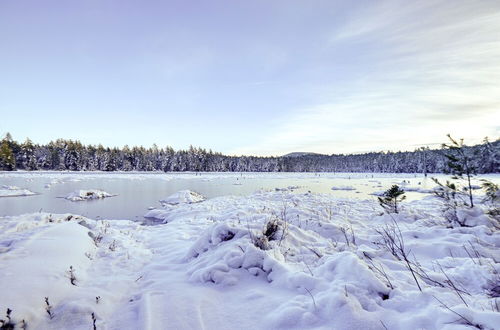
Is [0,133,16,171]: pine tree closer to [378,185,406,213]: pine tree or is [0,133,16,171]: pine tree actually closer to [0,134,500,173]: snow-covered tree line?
[0,134,500,173]: snow-covered tree line

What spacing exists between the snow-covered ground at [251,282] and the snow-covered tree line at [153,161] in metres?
61.9

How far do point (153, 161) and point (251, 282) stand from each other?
100707 millimetres

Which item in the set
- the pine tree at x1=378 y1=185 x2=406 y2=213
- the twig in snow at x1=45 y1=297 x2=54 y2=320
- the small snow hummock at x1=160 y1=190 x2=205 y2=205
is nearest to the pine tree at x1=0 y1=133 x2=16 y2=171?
the small snow hummock at x1=160 y1=190 x2=205 y2=205

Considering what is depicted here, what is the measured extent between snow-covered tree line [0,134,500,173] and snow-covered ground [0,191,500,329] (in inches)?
2437

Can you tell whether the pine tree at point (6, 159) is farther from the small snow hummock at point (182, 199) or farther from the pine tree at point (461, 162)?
the pine tree at point (461, 162)

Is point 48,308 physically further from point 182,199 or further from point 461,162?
point 182,199

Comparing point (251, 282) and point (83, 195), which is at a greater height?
point (251, 282)

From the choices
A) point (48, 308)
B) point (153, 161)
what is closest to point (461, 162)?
point (48, 308)

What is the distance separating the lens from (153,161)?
97.4m

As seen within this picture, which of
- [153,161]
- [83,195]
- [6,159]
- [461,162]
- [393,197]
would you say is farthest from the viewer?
[153,161]

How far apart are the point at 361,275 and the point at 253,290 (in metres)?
1.37

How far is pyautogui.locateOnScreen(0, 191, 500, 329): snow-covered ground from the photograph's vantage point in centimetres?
253

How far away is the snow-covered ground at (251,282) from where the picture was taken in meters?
2.53

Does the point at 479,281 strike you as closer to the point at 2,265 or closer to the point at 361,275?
the point at 361,275
